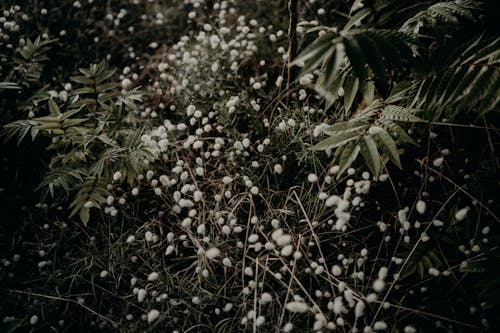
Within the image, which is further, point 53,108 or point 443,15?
point 53,108

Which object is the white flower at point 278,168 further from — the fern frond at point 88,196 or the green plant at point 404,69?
the fern frond at point 88,196

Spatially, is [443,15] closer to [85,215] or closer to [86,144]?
[86,144]

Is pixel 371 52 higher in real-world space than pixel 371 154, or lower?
higher

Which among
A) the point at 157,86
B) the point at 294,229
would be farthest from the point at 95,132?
the point at 294,229

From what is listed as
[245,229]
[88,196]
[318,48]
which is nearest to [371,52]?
[318,48]

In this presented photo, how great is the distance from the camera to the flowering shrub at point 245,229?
1897mm

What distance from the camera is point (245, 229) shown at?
2264mm

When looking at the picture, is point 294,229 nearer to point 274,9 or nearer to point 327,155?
point 327,155

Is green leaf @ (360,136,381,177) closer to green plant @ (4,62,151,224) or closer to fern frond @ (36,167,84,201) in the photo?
green plant @ (4,62,151,224)

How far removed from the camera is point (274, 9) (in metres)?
3.30

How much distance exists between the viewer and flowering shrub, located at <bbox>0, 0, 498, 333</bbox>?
190 centimetres

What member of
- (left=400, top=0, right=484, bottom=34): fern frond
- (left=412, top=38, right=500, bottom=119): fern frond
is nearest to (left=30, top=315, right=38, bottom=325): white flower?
(left=412, top=38, right=500, bottom=119): fern frond

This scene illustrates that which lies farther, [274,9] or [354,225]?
[274,9]

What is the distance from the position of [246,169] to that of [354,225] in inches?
28.1
